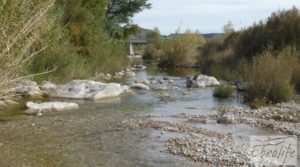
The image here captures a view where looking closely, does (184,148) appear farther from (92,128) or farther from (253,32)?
(253,32)

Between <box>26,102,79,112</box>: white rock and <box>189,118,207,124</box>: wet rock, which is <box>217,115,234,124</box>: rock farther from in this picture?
<box>26,102,79,112</box>: white rock

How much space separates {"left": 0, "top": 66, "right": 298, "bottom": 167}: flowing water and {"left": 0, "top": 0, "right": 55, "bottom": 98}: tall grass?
6.18 ft

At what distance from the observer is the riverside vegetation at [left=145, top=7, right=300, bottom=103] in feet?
52.4

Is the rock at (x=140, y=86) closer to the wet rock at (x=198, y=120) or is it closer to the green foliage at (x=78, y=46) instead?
the green foliage at (x=78, y=46)

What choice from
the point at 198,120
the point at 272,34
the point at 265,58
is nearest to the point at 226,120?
the point at 198,120

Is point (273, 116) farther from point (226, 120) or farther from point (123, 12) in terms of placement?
point (123, 12)

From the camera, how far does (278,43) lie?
2383cm

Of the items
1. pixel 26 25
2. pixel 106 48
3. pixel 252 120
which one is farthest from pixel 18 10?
pixel 106 48

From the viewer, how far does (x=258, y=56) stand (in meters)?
19.5

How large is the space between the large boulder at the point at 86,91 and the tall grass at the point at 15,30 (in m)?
10.0

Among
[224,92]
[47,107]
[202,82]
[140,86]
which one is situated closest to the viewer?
[47,107]

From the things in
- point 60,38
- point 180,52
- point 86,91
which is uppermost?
point 60,38

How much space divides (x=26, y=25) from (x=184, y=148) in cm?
388

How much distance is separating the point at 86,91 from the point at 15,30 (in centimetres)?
1108
